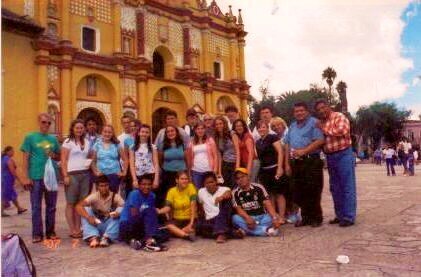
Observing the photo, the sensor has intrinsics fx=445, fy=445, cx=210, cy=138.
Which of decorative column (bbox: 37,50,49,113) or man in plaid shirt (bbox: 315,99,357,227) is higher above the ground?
decorative column (bbox: 37,50,49,113)

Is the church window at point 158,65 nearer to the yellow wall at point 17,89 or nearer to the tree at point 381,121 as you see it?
the yellow wall at point 17,89

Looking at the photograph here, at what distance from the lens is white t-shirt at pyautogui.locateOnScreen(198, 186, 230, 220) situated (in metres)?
5.86

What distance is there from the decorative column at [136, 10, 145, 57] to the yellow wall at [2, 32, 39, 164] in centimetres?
590

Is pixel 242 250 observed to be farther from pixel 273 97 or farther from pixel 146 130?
pixel 273 97

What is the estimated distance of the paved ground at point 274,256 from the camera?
3998 millimetres

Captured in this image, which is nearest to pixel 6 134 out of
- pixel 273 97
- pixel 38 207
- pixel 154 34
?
pixel 154 34

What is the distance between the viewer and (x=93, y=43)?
68.5 ft

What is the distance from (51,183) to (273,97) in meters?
38.7

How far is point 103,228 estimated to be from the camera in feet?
19.4

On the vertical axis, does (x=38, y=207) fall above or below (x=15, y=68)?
below

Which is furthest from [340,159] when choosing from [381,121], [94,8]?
[381,121]

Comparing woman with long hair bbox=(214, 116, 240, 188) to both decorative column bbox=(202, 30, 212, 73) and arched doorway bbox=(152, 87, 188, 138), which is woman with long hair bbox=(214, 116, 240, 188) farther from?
decorative column bbox=(202, 30, 212, 73)

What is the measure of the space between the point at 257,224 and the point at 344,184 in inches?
56.7

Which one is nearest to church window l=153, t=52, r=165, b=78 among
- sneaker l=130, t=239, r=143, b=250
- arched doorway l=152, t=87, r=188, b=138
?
arched doorway l=152, t=87, r=188, b=138
